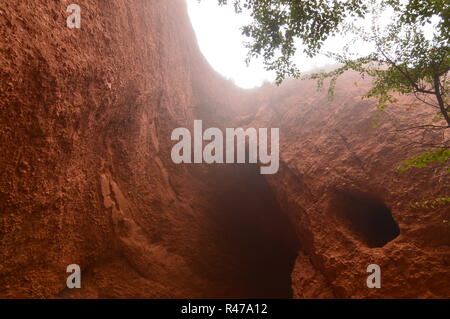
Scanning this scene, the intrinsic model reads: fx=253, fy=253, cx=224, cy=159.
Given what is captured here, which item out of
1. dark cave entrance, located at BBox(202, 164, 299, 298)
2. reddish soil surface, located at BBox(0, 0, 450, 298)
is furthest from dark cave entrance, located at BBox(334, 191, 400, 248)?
dark cave entrance, located at BBox(202, 164, 299, 298)

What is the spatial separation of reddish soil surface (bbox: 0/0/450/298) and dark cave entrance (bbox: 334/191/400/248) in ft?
0.14

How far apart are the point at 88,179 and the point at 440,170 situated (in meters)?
8.53

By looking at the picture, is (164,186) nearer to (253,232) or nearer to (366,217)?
(253,232)

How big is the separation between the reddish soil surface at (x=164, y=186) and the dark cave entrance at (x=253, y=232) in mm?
58

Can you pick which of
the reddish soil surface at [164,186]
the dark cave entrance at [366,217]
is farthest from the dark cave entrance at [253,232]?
the dark cave entrance at [366,217]

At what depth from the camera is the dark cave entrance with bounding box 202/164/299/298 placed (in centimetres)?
1077

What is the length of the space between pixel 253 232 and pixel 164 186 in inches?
212

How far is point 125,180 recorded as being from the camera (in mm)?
7496

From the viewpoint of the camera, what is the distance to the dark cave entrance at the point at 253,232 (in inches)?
424

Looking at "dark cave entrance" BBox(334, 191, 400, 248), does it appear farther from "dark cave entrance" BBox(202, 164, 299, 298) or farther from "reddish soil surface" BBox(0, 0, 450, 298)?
"dark cave entrance" BBox(202, 164, 299, 298)

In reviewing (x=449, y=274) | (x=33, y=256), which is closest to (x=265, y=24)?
(x=449, y=274)
